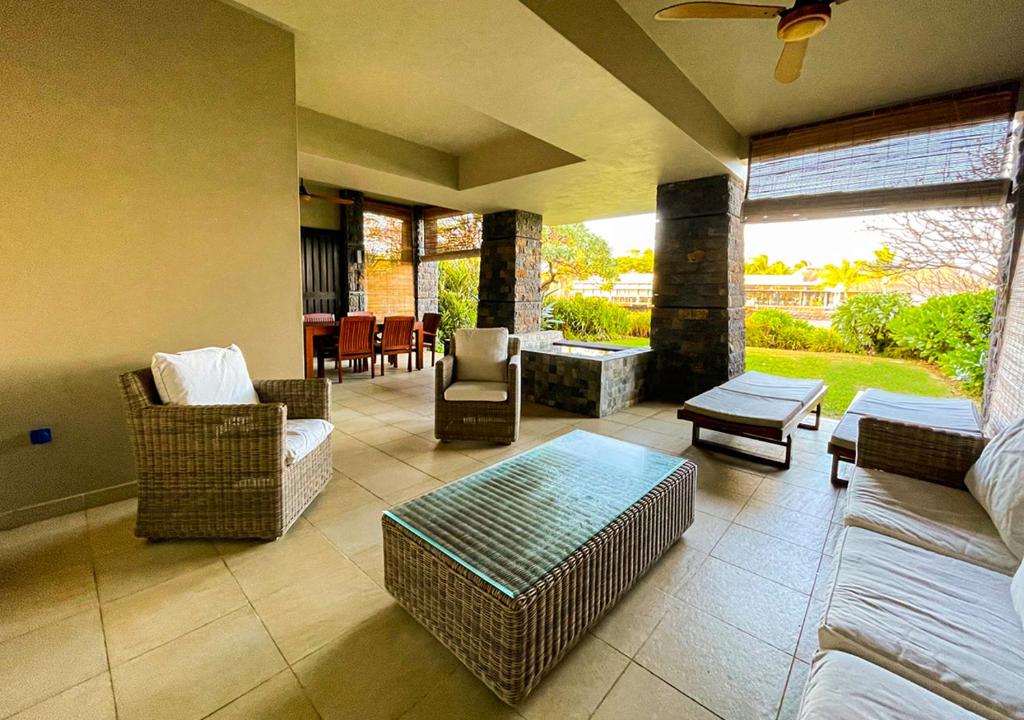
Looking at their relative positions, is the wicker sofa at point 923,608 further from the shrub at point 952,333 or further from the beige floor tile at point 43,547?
the shrub at point 952,333

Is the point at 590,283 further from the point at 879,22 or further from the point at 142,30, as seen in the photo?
→ the point at 142,30

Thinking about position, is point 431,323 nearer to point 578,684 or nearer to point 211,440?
point 211,440

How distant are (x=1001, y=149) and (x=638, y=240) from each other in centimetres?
671

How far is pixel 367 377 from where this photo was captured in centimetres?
596

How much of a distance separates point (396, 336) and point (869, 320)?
6086mm

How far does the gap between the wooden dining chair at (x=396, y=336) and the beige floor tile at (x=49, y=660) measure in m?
4.57

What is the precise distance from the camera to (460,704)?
1221 millimetres

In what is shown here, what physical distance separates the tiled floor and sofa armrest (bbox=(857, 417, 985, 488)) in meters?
0.49

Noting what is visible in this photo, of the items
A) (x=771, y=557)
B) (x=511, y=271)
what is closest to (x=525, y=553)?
(x=771, y=557)

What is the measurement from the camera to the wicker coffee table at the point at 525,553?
1212 millimetres

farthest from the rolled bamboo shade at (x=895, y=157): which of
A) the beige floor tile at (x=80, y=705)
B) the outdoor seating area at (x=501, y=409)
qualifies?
the beige floor tile at (x=80, y=705)

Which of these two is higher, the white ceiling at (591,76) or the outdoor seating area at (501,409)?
the white ceiling at (591,76)

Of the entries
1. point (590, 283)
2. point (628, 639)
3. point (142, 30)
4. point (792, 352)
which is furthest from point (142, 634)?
point (590, 283)

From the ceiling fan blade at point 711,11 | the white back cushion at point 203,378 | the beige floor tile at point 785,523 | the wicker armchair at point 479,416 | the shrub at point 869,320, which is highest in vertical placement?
the ceiling fan blade at point 711,11
